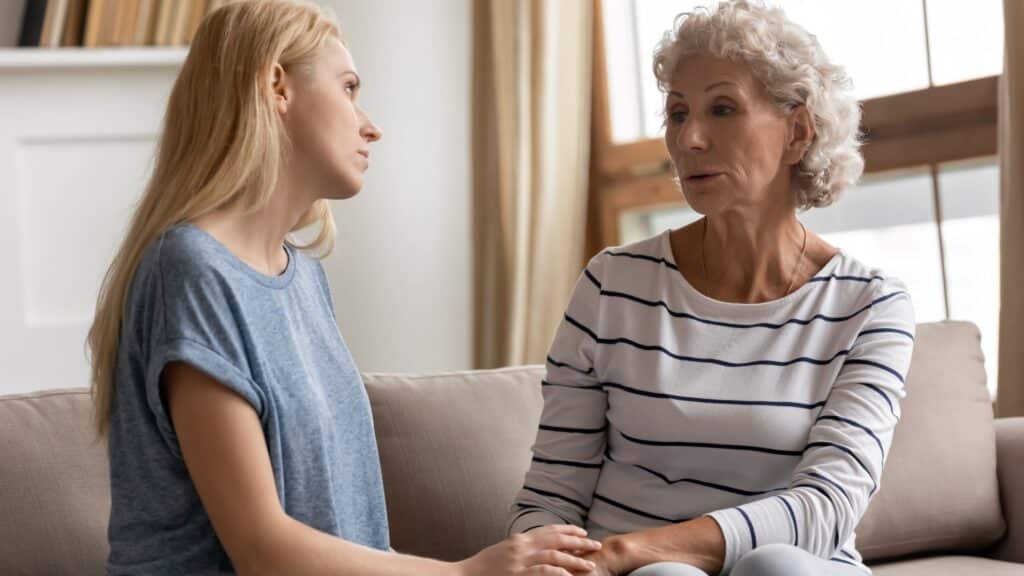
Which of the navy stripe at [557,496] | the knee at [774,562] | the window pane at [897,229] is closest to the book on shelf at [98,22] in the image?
the window pane at [897,229]

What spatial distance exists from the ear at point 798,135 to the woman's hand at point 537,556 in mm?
648

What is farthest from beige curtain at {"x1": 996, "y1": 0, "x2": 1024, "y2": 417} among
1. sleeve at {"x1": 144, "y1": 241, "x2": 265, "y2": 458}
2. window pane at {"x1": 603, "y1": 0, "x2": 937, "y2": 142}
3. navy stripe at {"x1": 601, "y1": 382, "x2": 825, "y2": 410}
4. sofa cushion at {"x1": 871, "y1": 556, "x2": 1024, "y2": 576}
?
sleeve at {"x1": 144, "y1": 241, "x2": 265, "y2": 458}

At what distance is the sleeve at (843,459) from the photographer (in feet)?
5.32

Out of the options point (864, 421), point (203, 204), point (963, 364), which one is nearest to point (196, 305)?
point (203, 204)

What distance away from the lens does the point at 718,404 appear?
1.75 metres

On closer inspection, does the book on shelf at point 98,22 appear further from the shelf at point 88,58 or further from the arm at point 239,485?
the arm at point 239,485

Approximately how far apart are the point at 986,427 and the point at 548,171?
1508mm

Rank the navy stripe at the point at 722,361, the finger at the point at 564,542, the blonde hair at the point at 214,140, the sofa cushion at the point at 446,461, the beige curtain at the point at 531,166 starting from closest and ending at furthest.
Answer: the blonde hair at the point at 214,140
the finger at the point at 564,542
the navy stripe at the point at 722,361
the sofa cushion at the point at 446,461
the beige curtain at the point at 531,166

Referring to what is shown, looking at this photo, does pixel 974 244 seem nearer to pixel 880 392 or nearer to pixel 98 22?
pixel 880 392

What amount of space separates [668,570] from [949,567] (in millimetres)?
794

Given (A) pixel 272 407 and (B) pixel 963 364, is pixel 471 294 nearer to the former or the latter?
(B) pixel 963 364

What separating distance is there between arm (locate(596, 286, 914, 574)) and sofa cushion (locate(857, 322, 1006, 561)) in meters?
0.43

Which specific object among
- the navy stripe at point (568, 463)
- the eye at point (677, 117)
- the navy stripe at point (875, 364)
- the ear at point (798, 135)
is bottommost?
the navy stripe at point (568, 463)

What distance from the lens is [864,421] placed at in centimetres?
169
